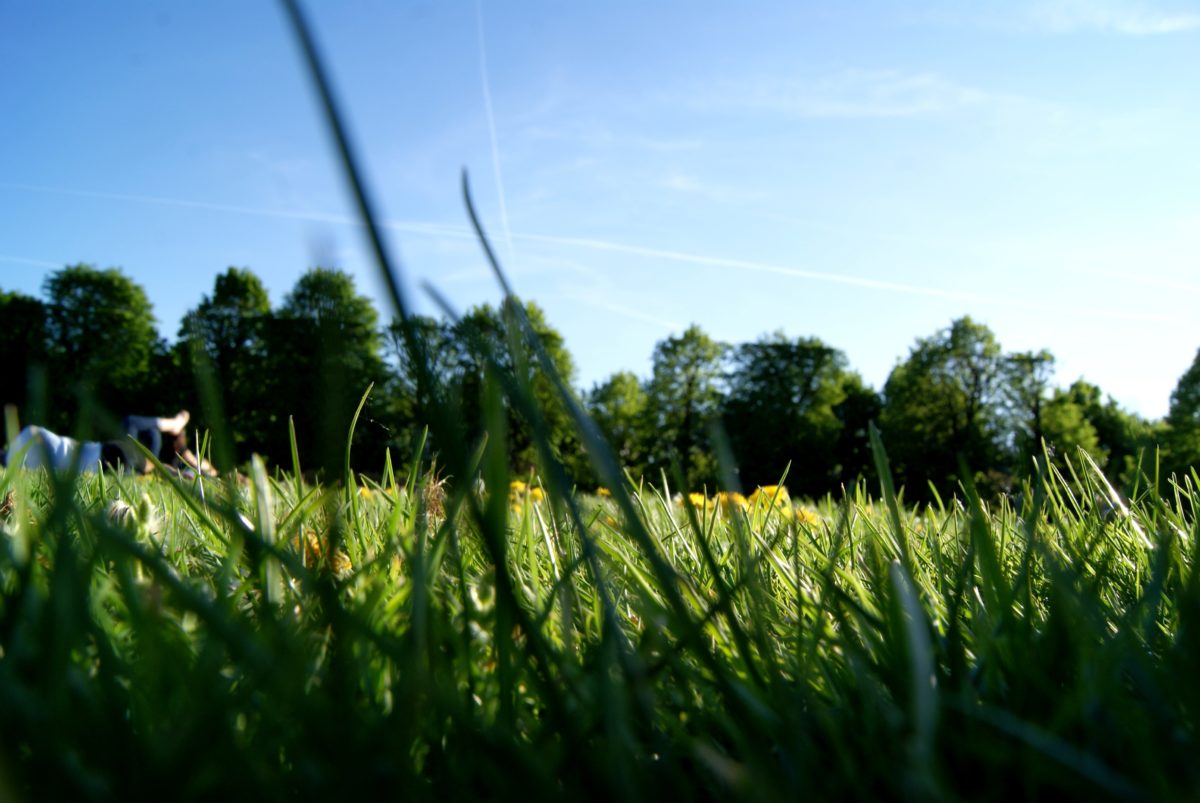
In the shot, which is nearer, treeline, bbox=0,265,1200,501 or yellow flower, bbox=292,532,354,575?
yellow flower, bbox=292,532,354,575

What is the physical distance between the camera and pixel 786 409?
4156 cm

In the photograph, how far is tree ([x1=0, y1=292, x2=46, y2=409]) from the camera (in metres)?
36.2

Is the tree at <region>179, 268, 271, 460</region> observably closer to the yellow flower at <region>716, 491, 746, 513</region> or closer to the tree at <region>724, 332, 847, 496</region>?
the yellow flower at <region>716, 491, 746, 513</region>

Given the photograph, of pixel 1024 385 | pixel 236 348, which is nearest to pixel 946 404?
pixel 1024 385

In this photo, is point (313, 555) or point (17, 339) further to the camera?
point (17, 339)

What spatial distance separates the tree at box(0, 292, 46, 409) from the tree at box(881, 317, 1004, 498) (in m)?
36.3

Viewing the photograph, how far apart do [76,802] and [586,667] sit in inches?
15.9

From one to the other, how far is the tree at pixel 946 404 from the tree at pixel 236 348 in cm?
2606

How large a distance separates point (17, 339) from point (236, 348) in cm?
1688

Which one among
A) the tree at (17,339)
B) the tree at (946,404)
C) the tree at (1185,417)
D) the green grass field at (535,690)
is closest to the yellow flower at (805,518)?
the green grass field at (535,690)

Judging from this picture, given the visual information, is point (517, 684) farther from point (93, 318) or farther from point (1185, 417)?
point (93, 318)

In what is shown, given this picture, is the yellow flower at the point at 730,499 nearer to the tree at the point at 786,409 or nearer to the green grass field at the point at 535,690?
the green grass field at the point at 535,690

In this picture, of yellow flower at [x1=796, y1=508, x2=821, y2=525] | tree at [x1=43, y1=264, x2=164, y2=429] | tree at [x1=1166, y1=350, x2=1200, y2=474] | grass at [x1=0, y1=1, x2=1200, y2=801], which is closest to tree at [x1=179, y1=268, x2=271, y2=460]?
grass at [x1=0, y1=1, x2=1200, y2=801]

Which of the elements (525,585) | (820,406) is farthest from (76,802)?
(820,406)
